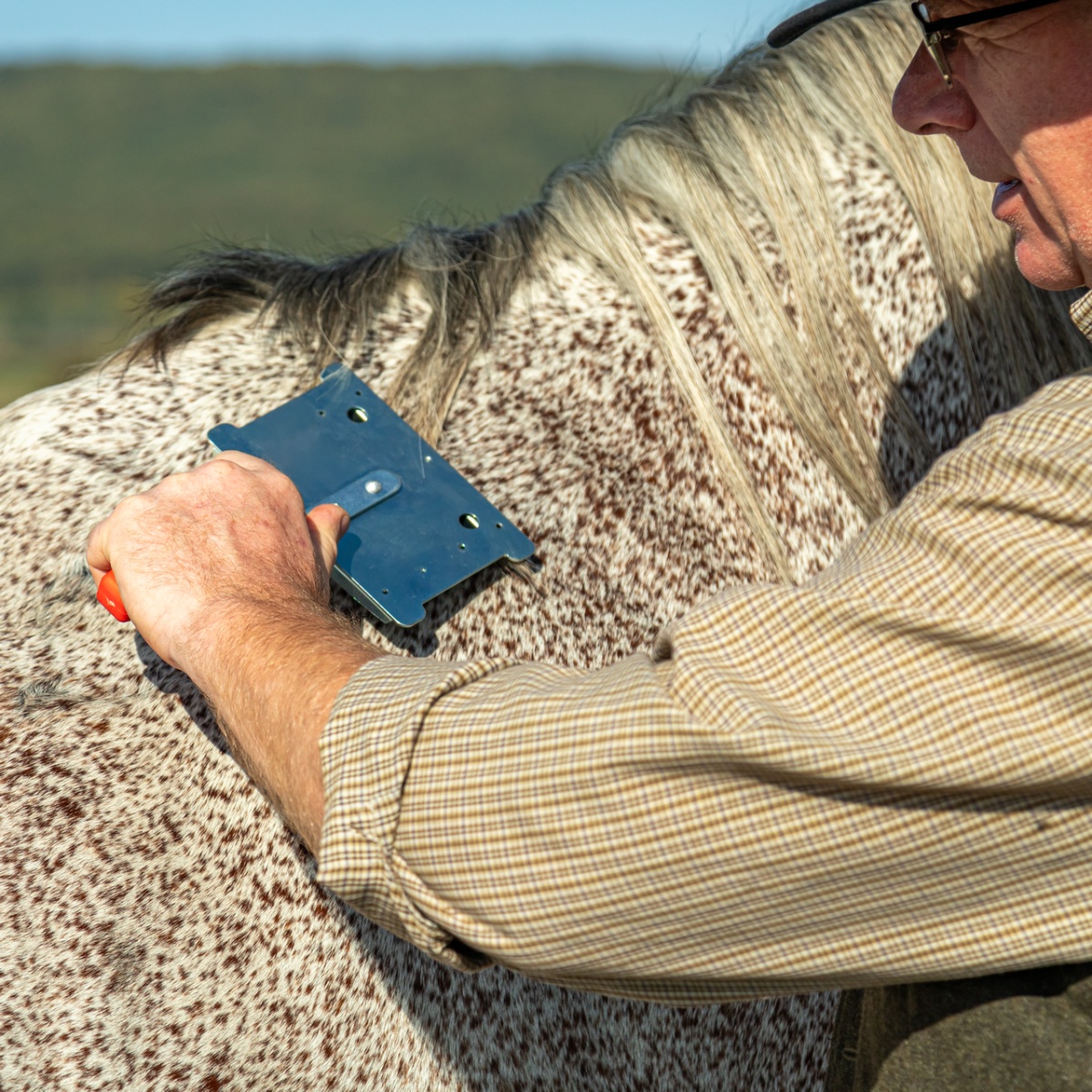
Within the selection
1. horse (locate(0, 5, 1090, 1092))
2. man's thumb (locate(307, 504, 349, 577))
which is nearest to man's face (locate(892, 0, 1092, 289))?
horse (locate(0, 5, 1090, 1092))

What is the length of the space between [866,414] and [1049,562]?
0.98 metres

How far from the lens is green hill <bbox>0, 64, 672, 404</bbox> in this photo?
108 meters

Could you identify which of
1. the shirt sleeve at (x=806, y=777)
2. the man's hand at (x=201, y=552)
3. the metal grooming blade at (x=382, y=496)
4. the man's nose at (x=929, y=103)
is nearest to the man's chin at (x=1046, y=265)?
the man's nose at (x=929, y=103)

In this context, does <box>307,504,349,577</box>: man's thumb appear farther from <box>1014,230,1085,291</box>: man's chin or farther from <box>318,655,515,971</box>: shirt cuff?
<box>1014,230,1085,291</box>: man's chin

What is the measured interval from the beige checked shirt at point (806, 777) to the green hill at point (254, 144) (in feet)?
324

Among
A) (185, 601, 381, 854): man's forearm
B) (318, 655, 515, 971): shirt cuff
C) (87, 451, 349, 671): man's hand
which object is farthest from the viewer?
(87, 451, 349, 671): man's hand

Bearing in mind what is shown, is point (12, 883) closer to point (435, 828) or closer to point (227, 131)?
point (435, 828)

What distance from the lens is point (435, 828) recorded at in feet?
4.05

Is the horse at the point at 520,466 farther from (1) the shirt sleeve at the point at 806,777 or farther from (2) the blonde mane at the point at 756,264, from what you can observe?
(1) the shirt sleeve at the point at 806,777

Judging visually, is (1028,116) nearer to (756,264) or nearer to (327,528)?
(756,264)

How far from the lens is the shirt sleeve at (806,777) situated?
113 cm

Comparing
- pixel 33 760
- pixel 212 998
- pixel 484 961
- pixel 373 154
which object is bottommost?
pixel 373 154

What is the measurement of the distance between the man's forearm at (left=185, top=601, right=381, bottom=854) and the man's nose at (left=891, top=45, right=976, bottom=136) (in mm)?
1032

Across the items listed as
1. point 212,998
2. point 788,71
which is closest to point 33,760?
point 212,998
